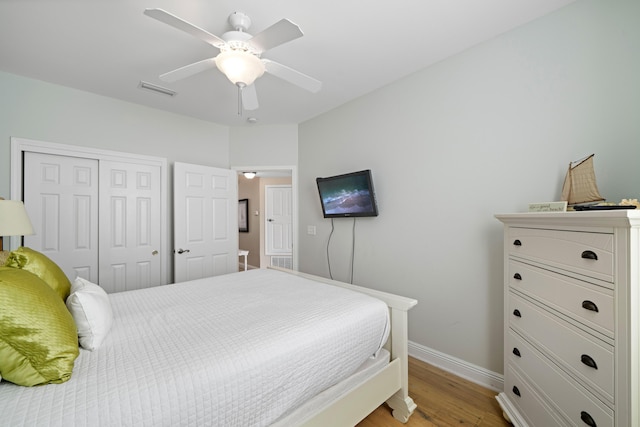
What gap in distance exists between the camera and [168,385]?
0.90m

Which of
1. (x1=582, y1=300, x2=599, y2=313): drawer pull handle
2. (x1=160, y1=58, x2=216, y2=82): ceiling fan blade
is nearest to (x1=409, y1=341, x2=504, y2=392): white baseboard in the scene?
(x1=582, y1=300, x2=599, y2=313): drawer pull handle

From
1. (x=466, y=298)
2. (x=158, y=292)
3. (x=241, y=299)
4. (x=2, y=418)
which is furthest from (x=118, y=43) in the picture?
(x=466, y=298)

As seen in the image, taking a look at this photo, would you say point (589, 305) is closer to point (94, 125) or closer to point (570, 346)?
point (570, 346)

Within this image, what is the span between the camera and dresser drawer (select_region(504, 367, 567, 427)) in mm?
1242

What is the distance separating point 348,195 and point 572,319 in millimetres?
2032

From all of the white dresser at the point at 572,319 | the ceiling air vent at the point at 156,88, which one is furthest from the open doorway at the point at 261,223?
the white dresser at the point at 572,319

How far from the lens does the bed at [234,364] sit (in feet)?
2.72

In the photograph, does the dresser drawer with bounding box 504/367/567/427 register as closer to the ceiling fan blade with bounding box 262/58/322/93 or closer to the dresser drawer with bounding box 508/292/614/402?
the dresser drawer with bounding box 508/292/614/402

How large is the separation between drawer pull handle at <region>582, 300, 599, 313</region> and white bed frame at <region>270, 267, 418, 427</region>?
73 cm

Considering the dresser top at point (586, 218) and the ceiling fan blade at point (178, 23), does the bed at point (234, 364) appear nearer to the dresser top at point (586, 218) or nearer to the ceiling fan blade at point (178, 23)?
the dresser top at point (586, 218)

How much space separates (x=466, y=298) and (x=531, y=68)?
1.69 meters

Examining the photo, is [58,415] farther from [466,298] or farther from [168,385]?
[466,298]

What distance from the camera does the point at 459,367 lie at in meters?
2.15

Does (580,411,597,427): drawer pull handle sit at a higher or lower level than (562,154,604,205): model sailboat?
lower
